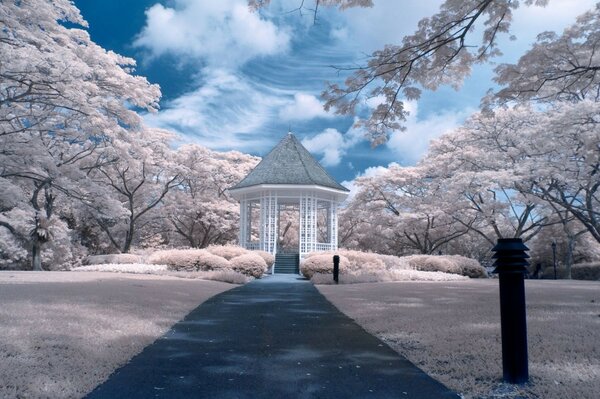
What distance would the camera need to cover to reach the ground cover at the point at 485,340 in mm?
3529

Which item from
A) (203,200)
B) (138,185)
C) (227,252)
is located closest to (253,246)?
(227,252)

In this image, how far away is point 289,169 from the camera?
80.6ft

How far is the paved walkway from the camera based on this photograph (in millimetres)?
3510

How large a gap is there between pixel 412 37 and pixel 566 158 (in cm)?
1409

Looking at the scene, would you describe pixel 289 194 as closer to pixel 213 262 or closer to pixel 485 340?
pixel 213 262

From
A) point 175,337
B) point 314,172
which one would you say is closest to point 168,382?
point 175,337

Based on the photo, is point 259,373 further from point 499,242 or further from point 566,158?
point 566,158

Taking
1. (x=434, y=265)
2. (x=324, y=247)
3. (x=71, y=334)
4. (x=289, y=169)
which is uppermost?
(x=289, y=169)

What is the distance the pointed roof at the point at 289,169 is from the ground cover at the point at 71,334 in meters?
14.8

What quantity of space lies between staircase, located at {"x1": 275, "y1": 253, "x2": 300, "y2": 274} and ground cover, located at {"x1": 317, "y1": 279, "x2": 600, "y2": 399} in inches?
554

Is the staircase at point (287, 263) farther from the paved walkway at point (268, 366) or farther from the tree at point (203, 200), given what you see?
the paved walkway at point (268, 366)

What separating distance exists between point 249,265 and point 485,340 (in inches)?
546

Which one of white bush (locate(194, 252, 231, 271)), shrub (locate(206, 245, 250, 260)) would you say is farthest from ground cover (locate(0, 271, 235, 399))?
shrub (locate(206, 245, 250, 260))

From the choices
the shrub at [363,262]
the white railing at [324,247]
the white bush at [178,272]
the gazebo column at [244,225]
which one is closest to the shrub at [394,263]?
the shrub at [363,262]
